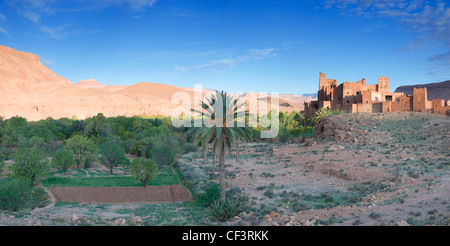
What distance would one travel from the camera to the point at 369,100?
46562 mm

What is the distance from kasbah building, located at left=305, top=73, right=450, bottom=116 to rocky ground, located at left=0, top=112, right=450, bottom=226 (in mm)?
2767

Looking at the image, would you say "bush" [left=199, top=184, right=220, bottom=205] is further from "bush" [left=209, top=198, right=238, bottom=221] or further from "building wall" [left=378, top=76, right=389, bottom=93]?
"building wall" [left=378, top=76, right=389, bottom=93]

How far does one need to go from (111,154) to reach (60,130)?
1316 inches

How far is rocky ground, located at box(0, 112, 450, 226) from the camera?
12997 mm

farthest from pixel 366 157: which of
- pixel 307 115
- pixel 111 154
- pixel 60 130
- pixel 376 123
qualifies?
pixel 60 130

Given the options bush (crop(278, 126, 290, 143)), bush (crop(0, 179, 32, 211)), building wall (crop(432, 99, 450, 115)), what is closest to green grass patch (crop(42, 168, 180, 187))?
bush (crop(0, 179, 32, 211))

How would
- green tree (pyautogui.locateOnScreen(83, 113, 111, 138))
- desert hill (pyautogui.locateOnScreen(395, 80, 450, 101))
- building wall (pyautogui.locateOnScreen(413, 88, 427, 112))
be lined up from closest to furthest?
building wall (pyautogui.locateOnScreen(413, 88, 427, 112)) < green tree (pyautogui.locateOnScreen(83, 113, 111, 138)) < desert hill (pyautogui.locateOnScreen(395, 80, 450, 101))

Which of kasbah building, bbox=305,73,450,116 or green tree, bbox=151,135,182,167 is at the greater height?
kasbah building, bbox=305,73,450,116

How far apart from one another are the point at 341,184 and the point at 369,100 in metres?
29.0

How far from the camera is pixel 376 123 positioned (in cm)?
4031

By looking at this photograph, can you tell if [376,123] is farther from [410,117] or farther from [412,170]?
[412,170]

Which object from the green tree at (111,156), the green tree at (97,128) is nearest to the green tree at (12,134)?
the green tree at (97,128)

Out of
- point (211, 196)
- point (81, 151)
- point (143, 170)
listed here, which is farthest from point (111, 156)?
point (211, 196)


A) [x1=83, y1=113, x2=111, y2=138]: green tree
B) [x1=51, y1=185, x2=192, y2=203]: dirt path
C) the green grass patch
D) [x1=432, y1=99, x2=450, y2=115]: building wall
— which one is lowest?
[x1=51, y1=185, x2=192, y2=203]: dirt path
